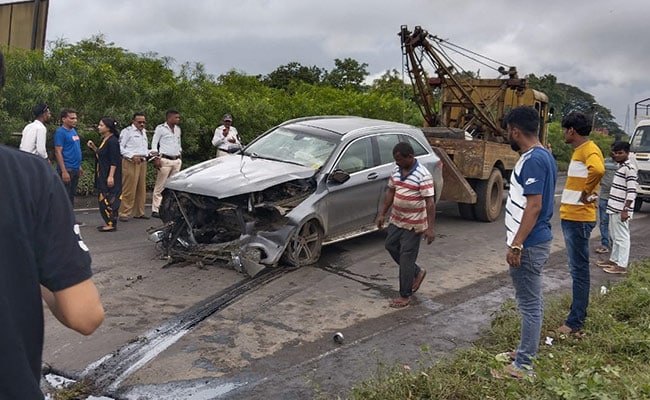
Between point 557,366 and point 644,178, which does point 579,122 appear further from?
point 644,178

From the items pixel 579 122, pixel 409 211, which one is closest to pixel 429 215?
pixel 409 211

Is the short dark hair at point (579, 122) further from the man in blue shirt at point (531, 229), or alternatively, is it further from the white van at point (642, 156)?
the white van at point (642, 156)

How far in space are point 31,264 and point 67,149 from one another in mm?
7824

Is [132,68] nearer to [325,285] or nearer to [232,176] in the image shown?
[232,176]

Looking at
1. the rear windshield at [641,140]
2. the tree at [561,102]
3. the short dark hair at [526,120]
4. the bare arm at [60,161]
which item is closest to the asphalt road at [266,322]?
the bare arm at [60,161]

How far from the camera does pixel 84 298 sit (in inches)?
65.2

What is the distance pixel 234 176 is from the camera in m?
7.07

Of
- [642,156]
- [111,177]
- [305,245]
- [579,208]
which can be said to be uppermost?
[642,156]

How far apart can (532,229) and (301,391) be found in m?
1.90

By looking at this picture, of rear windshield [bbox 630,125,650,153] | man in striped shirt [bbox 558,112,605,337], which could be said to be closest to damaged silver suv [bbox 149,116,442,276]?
man in striped shirt [bbox 558,112,605,337]

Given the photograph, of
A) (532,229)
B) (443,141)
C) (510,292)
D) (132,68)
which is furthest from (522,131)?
(132,68)

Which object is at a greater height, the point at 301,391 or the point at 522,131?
the point at 522,131

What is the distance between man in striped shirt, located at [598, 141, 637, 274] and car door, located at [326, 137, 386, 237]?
2899 mm

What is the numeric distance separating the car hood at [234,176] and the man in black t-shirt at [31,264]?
4.97 metres
